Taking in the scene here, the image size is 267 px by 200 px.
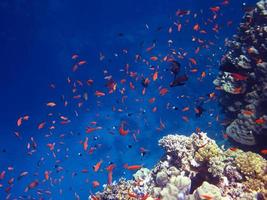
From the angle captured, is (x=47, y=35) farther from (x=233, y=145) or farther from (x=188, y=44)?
(x=233, y=145)

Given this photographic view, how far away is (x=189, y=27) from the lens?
33844 mm

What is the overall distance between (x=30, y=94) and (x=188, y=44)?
1713 centimetres

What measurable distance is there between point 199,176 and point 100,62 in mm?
27711

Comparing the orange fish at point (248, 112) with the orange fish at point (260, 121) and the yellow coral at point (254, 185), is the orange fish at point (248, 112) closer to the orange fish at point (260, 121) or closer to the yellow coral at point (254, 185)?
the orange fish at point (260, 121)

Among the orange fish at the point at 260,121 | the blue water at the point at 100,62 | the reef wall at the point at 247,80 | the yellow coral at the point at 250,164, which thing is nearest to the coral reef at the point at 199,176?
the yellow coral at the point at 250,164

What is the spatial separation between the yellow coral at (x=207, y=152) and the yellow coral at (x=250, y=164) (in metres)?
0.53

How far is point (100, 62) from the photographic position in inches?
1375

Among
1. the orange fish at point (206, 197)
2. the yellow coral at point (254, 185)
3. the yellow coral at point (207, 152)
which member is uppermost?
the yellow coral at point (207, 152)

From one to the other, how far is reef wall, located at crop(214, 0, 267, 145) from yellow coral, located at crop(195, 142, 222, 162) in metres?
2.05

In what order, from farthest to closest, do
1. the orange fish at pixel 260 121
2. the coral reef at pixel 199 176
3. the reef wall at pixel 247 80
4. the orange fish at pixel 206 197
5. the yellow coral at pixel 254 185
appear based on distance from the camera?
1. the reef wall at pixel 247 80
2. the orange fish at pixel 260 121
3. the yellow coral at pixel 254 185
4. the coral reef at pixel 199 176
5. the orange fish at pixel 206 197

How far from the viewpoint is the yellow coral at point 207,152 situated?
811 cm

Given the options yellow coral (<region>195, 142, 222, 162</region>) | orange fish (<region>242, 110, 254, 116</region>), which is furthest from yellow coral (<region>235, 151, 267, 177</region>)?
orange fish (<region>242, 110, 254, 116</region>)

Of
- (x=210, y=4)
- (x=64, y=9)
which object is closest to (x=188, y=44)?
(x=210, y=4)

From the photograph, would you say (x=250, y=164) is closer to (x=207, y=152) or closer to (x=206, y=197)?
(x=207, y=152)
